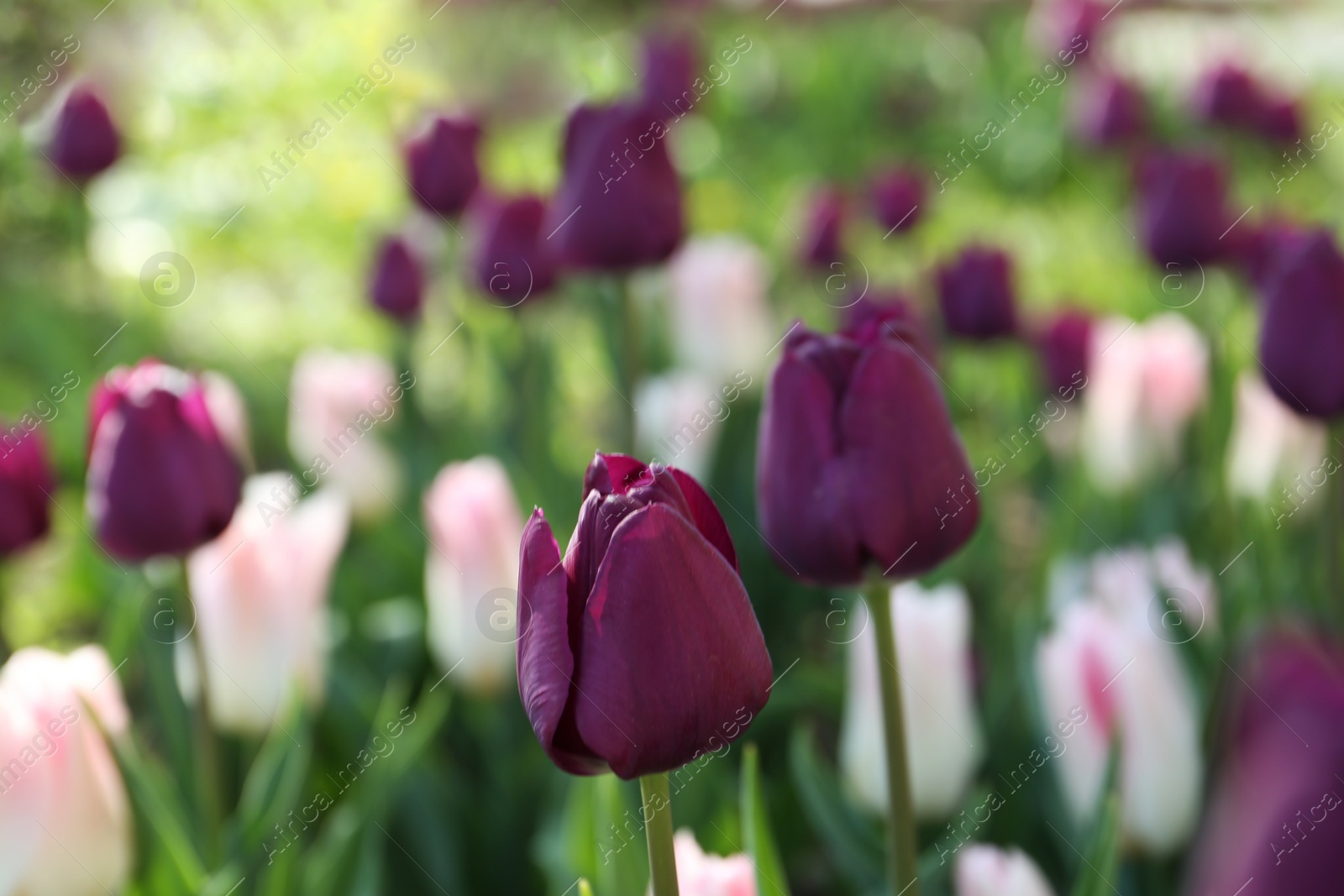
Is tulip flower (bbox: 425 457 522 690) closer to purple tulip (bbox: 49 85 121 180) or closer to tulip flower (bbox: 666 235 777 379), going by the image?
tulip flower (bbox: 666 235 777 379)

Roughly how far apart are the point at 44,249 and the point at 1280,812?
13.1 feet

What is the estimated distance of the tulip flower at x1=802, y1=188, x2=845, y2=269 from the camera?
2.30 metres

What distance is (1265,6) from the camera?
20.1 ft

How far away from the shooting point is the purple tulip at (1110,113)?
10.00 ft

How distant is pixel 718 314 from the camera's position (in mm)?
2102

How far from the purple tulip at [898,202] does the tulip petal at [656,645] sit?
211 cm

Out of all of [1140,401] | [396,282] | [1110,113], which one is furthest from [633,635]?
[1110,113]

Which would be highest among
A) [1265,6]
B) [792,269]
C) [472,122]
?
[472,122]

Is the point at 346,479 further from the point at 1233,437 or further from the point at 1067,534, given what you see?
the point at 1233,437

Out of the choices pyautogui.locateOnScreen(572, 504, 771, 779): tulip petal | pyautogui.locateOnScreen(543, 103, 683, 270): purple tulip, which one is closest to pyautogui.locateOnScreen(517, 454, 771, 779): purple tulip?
pyautogui.locateOnScreen(572, 504, 771, 779): tulip petal

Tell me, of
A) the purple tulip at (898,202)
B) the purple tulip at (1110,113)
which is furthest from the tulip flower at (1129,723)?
the purple tulip at (1110,113)

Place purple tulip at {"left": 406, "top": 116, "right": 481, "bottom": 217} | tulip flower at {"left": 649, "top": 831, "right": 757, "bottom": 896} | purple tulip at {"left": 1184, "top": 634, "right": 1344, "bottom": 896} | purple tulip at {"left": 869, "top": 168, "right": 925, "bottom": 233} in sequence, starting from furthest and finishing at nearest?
purple tulip at {"left": 869, "top": 168, "right": 925, "bottom": 233}
purple tulip at {"left": 406, "top": 116, "right": 481, "bottom": 217}
tulip flower at {"left": 649, "top": 831, "right": 757, "bottom": 896}
purple tulip at {"left": 1184, "top": 634, "right": 1344, "bottom": 896}

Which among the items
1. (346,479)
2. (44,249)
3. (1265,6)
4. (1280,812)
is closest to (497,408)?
(346,479)

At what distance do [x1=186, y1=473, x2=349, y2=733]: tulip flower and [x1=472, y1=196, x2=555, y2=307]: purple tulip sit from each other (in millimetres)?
704
